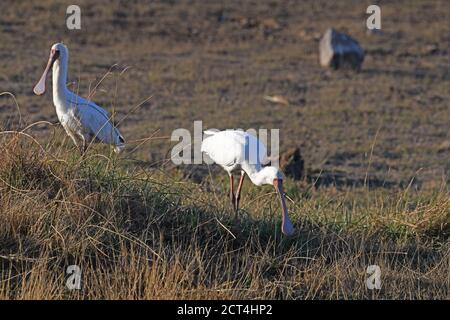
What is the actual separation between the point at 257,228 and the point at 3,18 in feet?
46.0

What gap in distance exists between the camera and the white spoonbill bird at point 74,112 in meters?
8.20

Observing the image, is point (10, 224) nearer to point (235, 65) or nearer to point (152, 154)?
point (152, 154)

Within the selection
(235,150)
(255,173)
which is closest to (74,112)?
(235,150)

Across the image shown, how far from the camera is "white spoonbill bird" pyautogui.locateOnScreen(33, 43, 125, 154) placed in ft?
26.9

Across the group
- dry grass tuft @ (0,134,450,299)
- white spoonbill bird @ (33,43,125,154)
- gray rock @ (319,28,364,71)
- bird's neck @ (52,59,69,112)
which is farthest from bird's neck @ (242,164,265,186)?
gray rock @ (319,28,364,71)

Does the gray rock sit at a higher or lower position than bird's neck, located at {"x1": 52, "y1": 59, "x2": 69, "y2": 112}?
lower

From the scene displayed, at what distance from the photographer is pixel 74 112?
8227 mm

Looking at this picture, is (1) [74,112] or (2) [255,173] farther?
(1) [74,112]

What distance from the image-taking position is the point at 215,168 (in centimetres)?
1168

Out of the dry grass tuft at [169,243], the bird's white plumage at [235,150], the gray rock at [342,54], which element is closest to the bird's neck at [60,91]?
the dry grass tuft at [169,243]

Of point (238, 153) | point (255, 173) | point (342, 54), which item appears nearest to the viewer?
point (255, 173)

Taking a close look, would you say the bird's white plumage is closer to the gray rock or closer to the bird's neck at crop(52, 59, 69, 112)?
the bird's neck at crop(52, 59, 69, 112)

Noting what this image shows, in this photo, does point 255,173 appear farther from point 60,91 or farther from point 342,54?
point 342,54

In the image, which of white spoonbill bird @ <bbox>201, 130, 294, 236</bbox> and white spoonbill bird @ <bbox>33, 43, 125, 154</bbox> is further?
white spoonbill bird @ <bbox>33, 43, 125, 154</bbox>
